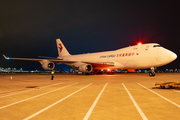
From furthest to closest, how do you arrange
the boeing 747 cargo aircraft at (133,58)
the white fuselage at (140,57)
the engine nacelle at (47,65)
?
the engine nacelle at (47,65)
the boeing 747 cargo aircraft at (133,58)
the white fuselage at (140,57)

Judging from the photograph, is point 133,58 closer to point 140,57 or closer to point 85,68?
point 140,57

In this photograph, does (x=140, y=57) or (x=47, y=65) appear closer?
(x=140, y=57)

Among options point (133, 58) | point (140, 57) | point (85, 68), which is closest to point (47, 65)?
point (85, 68)

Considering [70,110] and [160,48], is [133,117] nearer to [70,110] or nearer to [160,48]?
[70,110]

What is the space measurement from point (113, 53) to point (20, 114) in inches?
1160

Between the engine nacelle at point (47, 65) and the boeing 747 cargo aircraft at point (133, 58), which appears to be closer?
the boeing 747 cargo aircraft at point (133, 58)

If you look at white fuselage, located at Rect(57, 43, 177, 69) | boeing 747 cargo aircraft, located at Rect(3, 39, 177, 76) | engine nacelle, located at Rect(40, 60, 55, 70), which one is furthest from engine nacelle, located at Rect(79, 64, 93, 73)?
engine nacelle, located at Rect(40, 60, 55, 70)

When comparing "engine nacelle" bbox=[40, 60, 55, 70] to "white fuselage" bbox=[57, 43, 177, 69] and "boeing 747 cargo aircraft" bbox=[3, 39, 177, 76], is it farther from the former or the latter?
"white fuselage" bbox=[57, 43, 177, 69]

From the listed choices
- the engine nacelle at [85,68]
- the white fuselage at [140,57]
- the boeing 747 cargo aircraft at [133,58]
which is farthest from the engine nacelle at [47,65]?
the engine nacelle at [85,68]

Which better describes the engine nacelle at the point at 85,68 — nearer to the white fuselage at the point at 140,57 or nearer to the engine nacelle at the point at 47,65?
the white fuselage at the point at 140,57

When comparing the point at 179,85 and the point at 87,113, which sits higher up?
the point at 179,85

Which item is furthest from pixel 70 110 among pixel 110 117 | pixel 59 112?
pixel 110 117

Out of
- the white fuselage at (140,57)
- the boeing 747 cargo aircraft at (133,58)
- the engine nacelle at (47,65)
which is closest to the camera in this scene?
the white fuselage at (140,57)

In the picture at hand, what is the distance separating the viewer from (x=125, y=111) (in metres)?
5.73
